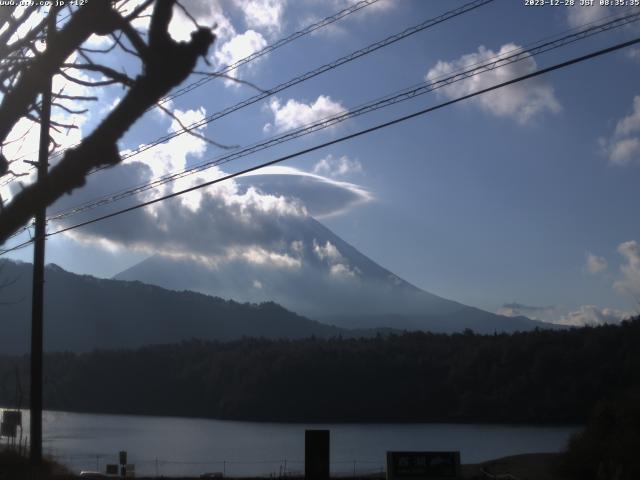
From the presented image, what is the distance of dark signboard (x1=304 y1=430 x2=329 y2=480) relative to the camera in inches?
596

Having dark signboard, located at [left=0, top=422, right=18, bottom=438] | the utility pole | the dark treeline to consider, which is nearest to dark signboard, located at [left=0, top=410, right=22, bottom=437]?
dark signboard, located at [left=0, top=422, right=18, bottom=438]

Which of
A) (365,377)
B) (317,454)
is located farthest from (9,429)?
(365,377)

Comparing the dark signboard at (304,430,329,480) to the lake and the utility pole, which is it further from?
the lake

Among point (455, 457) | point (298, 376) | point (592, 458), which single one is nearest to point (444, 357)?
point (298, 376)

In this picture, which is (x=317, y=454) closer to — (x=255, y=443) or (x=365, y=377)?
(x=255, y=443)

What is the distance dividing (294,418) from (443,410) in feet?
53.7

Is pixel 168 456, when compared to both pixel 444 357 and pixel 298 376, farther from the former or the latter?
pixel 444 357

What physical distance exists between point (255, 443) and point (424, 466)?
161ft

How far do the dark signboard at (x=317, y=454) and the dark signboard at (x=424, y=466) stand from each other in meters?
5.46

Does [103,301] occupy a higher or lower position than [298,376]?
higher

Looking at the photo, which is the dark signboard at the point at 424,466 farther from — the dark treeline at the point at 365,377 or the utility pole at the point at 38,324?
the dark treeline at the point at 365,377

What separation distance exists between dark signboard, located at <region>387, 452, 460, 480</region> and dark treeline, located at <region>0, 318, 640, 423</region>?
45.9 metres

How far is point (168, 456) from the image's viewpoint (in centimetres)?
6153

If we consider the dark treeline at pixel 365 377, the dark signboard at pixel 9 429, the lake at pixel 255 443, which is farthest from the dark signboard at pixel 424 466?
the dark treeline at pixel 365 377
